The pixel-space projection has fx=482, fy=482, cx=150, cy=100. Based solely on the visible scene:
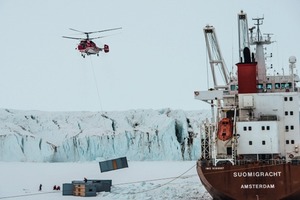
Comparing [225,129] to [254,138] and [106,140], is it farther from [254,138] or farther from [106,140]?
[106,140]

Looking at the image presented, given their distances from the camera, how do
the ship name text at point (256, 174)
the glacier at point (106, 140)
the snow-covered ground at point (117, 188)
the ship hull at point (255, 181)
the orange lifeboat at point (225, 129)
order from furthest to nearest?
1. the glacier at point (106, 140)
2. the snow-covered ground at point (117, 188)
3. the orange lifeboat at point (225, 129)
4. the ship name text at point (256, 174)
5. the ship hull at point (255, 181)

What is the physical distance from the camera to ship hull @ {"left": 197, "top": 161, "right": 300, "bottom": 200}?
14453mm

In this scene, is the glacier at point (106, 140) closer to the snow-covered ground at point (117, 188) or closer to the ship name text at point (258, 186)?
the snow-covered ground at point (117, 188)

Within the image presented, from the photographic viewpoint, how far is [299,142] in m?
16.9

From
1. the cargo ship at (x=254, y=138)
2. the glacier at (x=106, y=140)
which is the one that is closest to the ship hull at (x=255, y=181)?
the cargo ship at (x=254, y=138)

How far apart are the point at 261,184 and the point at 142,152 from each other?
78.0ft

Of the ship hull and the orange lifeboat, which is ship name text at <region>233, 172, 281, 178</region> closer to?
the ship hull

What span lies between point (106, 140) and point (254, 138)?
77.8 ft

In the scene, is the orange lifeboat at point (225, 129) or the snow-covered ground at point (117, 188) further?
the snow-covered ground at point (117, 188)

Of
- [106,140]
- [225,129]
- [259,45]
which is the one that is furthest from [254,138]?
[106,140]

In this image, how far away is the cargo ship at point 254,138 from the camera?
576 inches

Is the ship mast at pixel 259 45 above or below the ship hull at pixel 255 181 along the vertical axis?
above

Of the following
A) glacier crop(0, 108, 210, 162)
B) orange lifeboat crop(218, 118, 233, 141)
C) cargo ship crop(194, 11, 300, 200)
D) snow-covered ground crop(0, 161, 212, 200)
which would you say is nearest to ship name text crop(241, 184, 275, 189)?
cargo ship crop(194, 11, 300, 200)

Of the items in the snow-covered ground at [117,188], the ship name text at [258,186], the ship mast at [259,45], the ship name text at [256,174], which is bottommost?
the snow-covered ground at [117,188]
